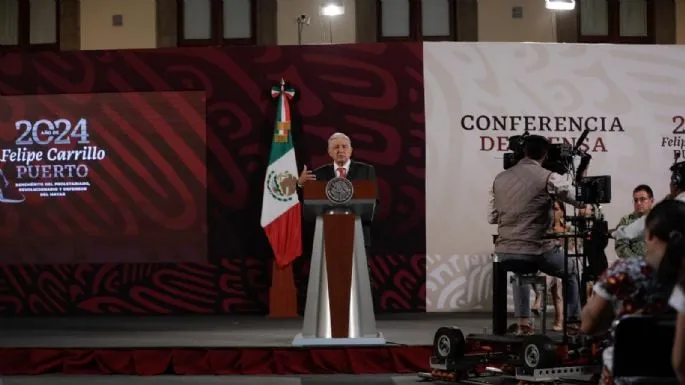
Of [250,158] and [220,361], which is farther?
[250,158]

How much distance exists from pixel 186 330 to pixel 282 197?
1.70 metres

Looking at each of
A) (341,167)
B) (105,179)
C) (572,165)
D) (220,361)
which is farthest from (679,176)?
(105,179)

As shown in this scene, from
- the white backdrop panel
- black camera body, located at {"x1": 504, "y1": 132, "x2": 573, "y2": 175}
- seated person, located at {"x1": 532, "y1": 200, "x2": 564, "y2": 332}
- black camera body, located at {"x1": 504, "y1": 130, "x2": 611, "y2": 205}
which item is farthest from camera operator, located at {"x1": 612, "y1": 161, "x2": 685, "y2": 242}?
the white backdrop panel

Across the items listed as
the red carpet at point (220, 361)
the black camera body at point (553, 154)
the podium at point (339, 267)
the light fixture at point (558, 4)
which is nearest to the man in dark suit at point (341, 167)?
the podium at point (339, 267)

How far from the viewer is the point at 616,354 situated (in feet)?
11.0

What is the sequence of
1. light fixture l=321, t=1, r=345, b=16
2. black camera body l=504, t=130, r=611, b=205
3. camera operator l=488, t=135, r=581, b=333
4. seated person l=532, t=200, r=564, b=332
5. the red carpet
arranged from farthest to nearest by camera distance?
light fixture l=321, t=1, r=345, b=16, seated person l=532, t=200, r=564, b=332, the red carpet, camera operator l=488, t=135, r=581, b=333, black camera body l=504, t=130, r=611, b=205

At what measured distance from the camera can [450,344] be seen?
260 inches

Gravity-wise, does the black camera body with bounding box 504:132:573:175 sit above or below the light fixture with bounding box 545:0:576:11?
below

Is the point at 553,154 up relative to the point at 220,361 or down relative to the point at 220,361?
up

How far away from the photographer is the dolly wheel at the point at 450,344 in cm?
659

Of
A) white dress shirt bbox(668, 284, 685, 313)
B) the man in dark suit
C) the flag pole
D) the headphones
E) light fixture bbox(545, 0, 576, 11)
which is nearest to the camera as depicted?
white dress shirt bbox(668, 284, 685, 313)

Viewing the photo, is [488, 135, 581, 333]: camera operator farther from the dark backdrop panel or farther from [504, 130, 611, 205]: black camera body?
the dark backdrop panel

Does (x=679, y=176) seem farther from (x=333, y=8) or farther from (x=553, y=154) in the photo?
(x=333, y=8)

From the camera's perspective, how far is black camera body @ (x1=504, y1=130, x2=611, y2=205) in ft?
20.5
